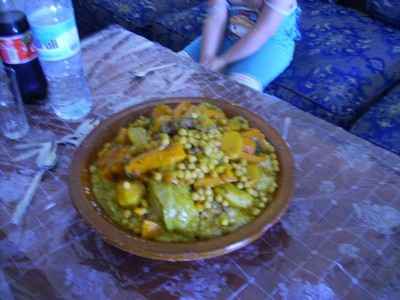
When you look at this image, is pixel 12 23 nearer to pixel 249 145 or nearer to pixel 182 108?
pixel 182 108

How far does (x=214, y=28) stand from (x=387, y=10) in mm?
894

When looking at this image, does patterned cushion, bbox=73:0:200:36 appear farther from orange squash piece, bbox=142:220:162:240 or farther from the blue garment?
orange squash piece, bbox=142:220:162:240

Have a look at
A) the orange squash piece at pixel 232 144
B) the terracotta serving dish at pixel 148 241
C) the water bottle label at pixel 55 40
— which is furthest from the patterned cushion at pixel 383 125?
the water bottle label at pixel 55 40

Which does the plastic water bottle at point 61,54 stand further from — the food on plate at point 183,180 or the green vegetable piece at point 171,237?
the green vegetable piece at point 171,237

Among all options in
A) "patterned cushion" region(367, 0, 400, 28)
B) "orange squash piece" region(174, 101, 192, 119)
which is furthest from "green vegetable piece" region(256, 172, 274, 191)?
"patterned cushion" region(367, 0, 400, 28)

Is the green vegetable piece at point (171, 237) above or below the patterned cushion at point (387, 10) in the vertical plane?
above

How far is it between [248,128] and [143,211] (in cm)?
32

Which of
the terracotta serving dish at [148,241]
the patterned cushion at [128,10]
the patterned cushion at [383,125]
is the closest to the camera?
the terracotta serving dish at [148,241]

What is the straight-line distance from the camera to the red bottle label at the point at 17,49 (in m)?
1.08

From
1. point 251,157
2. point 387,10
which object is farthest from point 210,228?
point 387,10

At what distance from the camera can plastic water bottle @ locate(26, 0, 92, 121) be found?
1022 millimetres

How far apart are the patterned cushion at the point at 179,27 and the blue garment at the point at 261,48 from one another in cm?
29

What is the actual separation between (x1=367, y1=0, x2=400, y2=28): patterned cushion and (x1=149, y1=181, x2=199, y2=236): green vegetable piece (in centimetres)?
169

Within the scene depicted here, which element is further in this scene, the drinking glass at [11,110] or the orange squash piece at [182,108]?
the drinking glass at [11,110]
